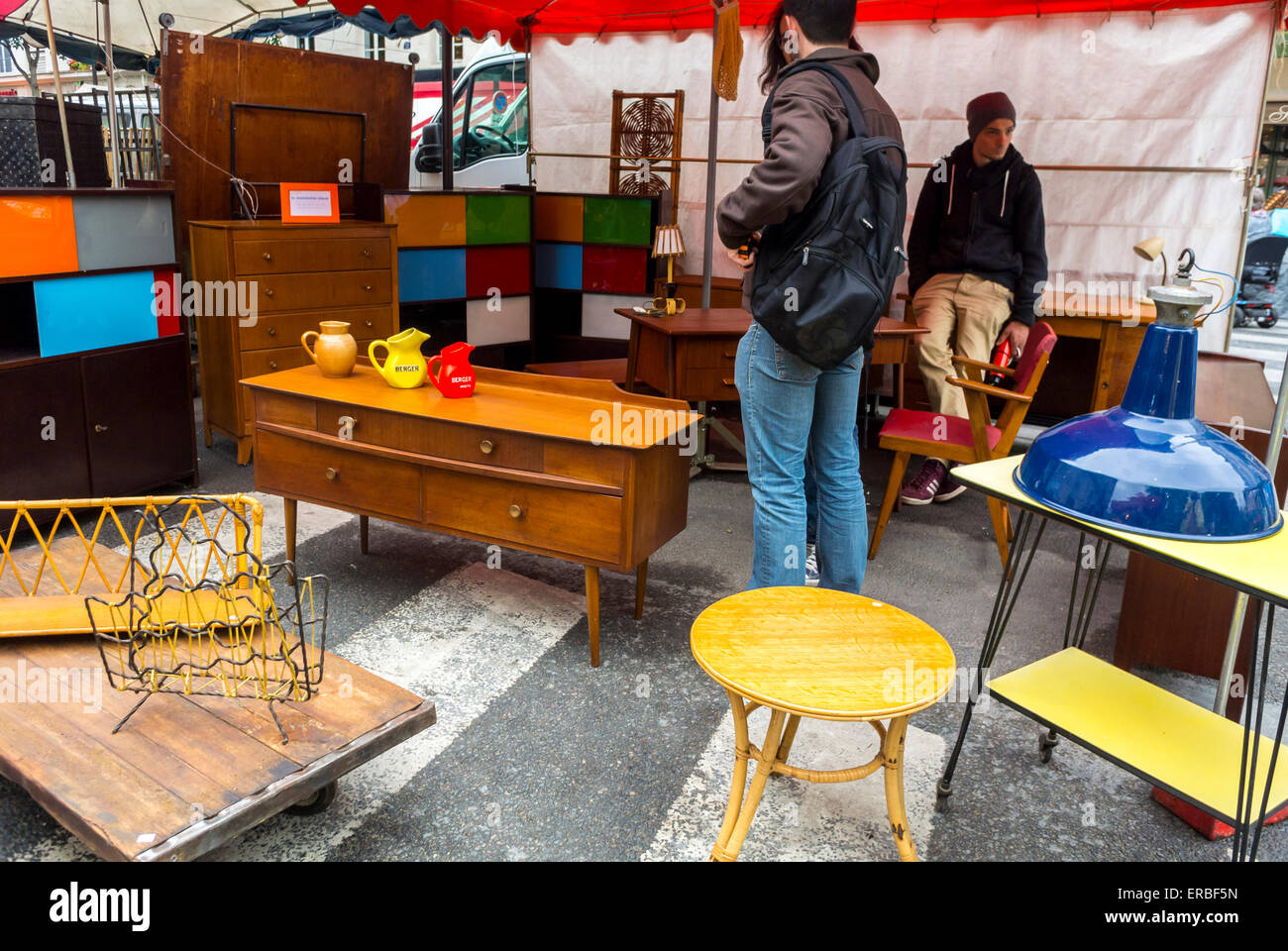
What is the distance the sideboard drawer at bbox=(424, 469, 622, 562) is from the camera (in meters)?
2.83

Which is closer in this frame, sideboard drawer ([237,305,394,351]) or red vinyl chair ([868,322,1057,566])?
red vinyl chair ([868,322,1057,566])

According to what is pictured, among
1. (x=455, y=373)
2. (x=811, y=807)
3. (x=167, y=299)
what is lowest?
(x=811, y=807)

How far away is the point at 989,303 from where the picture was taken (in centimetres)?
467

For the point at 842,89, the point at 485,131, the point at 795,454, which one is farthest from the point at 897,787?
the point at 485,131

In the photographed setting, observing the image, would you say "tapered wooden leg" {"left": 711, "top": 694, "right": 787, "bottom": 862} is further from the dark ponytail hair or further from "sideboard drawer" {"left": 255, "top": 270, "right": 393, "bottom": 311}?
"sideboard drawer" {"left": 255, "top": 270, "right": 393, "bottom": 311}

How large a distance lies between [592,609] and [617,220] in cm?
423

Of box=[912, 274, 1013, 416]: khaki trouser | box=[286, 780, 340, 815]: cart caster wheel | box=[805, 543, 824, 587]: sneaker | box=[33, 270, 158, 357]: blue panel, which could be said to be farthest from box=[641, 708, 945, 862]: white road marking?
box=[33, 270, 158, 357]: blue panel

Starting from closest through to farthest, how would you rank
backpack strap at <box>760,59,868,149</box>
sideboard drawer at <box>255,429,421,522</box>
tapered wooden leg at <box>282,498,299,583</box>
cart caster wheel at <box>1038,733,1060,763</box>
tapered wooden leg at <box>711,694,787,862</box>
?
tapered wooden leg at <box>711,694,787,862</box>, backpack strap at <box>760,59,868,149</box>, cart caster wheel at <box>1038,733,1060,763</box>, sideboard drawer at <box>255,429,421,522</box>, tapered wooden leg at <box>282,498,299,583</box>

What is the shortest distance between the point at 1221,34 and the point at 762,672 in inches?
203

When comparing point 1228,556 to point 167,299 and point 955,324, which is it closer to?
point 955,324

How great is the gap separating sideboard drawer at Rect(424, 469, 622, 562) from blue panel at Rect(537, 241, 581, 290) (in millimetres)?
4029

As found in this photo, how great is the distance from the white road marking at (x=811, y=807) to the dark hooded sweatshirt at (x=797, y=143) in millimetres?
1414

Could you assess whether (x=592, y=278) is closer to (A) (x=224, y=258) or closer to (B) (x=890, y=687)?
(A) (x=224, y=258)

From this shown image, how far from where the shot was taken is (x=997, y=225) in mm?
4648
